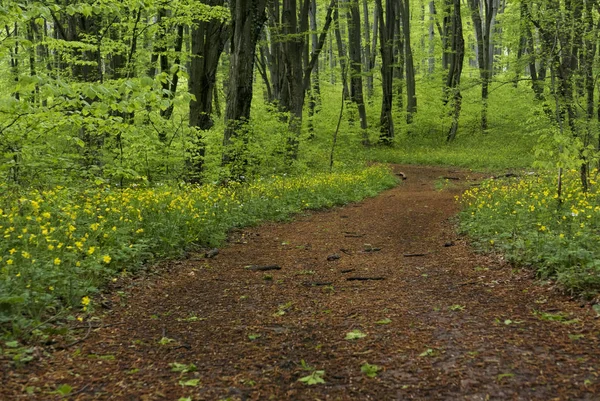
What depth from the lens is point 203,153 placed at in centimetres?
1205

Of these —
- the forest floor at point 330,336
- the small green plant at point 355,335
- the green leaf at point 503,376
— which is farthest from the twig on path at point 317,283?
the green leaf at point 503,376

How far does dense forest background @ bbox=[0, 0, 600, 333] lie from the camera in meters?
A: 4.65

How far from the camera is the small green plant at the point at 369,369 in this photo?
303 cm

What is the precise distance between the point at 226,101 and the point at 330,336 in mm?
9084

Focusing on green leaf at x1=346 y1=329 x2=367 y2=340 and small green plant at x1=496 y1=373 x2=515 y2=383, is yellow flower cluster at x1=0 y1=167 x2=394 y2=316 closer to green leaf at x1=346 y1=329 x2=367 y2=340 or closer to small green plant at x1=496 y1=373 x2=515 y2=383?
green leaf at x1=346 y1=329 x2=367 y2=340

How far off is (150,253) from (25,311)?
218 centimetres

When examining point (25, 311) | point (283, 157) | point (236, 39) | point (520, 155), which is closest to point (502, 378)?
point (25, 311)

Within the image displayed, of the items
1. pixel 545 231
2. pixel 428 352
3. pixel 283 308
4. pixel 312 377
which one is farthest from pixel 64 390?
pixel 545 231

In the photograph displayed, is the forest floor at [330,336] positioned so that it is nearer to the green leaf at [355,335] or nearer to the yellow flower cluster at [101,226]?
the green leaf at [355,335]

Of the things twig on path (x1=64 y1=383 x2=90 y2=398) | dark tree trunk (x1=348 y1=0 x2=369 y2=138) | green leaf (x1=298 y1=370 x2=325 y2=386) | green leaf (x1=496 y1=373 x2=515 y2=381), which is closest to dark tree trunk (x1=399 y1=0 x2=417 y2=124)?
dark tree trunk (x1=348 y1=0 x2=369 y2=138)

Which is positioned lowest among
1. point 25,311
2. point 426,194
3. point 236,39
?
point 426,194

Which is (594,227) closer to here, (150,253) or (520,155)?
(150,253)

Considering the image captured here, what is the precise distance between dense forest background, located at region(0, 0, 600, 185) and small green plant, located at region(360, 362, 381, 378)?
10.8 ft

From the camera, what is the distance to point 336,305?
4473 mm
